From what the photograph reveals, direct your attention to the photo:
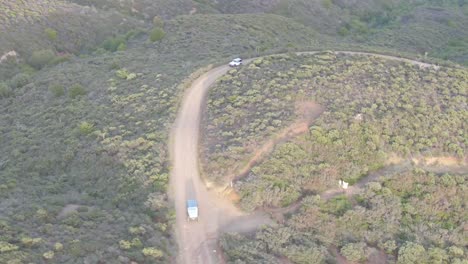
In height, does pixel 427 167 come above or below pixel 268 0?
below

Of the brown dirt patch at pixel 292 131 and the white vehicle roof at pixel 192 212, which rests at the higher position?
the brown dirt patch at pixel 292 131

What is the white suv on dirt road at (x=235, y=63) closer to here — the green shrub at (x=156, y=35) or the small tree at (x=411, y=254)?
the green shrub at (x=156, y=35)

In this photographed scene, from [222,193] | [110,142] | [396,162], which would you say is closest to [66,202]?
[110,142]

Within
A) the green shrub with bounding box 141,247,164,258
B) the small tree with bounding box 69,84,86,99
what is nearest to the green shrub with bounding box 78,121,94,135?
the small tree with bounding box 69,84,86,99

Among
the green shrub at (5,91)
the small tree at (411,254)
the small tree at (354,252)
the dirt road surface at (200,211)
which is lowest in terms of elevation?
the small tree at (411,254)

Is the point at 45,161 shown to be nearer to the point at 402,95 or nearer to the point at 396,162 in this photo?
the point at 396,162

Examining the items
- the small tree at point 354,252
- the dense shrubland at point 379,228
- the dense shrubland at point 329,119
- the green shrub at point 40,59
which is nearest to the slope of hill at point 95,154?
the green shrub at point 40,59

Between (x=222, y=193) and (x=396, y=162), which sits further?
(x=396, y=162)

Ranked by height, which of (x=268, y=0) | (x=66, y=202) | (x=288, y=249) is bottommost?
(x=288, y=249)
